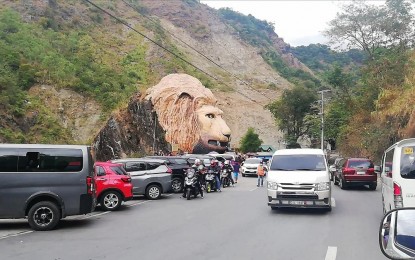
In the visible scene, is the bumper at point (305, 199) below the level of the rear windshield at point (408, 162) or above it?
below

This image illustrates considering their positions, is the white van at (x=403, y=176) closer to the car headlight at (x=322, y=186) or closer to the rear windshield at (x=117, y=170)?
the car headlight at (x=322, y=186)

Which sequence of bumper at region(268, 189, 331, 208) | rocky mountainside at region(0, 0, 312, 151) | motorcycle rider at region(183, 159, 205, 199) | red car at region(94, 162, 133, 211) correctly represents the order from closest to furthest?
1. bumper at region(268, 189, 331, 208)
2. red car at region(94, 162, 133, 211)
3. motorcycle rider at region(183, 159, 205, 199)
4. rocky mountainside at region(0, 0, 312, 151)

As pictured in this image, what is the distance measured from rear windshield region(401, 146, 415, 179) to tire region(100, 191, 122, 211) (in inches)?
343

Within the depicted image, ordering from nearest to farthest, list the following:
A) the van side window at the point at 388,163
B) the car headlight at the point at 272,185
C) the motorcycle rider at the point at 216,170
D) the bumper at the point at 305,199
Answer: the van side window at the point at 388,163
the bumper at the point at 305,199
the car headlight at the point at 272,185
the motorcycle rider at the point at 216,170

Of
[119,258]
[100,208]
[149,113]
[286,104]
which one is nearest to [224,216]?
[100,208]

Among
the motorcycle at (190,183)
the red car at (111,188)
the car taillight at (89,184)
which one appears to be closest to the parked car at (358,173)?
the motorcycle at (190,183)

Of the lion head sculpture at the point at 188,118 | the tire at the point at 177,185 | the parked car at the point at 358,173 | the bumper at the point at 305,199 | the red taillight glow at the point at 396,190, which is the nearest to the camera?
the red taillight glow at the point at 396,190

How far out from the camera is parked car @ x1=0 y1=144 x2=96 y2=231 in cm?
1014

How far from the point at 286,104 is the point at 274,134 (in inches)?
548

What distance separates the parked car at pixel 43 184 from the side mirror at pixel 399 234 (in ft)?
28.5

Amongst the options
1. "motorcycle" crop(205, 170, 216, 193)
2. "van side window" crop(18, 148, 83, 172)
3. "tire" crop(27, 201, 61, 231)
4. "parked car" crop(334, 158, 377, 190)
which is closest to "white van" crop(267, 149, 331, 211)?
"van side window" crop(18, 148, 83, 172)

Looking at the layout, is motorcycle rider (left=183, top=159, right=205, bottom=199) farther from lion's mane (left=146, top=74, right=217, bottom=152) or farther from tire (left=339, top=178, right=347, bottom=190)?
lion's mane (left=146, top=74, right=217, bottom=152)

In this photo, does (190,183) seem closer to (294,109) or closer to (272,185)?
(272,185)

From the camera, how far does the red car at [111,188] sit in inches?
536
